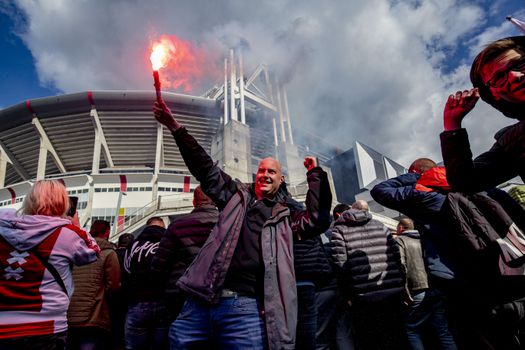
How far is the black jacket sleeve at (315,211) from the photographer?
5.58 feet

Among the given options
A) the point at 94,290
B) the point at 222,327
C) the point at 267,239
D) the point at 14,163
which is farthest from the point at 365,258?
the point at 14,163

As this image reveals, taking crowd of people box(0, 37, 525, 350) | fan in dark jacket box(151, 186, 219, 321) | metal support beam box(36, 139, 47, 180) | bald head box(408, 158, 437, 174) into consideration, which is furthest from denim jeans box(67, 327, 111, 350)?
metal support beam box(36, 139, 47, 180)

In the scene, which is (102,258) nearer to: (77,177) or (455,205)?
(455,205)

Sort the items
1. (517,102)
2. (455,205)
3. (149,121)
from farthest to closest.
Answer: (149,121), (455,205), (517,102)

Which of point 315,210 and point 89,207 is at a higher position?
point 89,207

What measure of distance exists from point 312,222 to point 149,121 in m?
28.5

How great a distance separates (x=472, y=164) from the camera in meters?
1.27

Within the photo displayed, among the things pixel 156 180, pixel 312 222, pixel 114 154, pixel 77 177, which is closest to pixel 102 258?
pixel 312 222

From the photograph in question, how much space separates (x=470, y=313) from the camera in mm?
1607

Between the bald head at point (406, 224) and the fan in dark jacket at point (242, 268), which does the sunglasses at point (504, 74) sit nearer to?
the fan in dark jacket at point (242, 268)

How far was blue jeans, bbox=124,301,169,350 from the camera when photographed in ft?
9.24

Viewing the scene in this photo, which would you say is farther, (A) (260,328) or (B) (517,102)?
(A) (260,328)

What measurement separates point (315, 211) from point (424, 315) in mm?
2062

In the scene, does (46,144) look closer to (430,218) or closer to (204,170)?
(204,170)
